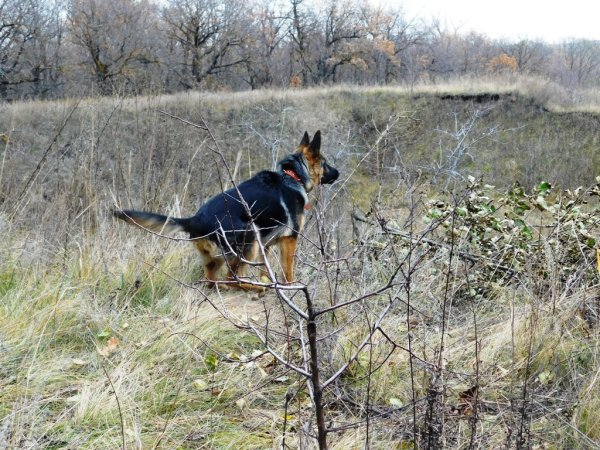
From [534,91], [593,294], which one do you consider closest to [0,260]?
[593,294]

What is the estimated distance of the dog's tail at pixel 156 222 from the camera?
3.90 metres

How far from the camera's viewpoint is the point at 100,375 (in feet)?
9.09

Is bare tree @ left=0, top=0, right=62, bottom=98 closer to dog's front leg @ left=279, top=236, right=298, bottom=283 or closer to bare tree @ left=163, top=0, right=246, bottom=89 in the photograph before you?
bare tree @ left=163, top=0, right=246, bottom=89

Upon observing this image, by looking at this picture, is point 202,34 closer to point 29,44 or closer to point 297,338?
point 29,44

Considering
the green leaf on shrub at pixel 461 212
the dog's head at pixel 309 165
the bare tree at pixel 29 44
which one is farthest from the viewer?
the bare tree at pixel 29 44

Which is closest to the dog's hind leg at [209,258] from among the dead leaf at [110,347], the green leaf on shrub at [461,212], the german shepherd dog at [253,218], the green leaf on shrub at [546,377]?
the german shepherd dog at [253,218]

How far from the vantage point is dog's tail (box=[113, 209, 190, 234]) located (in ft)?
12.8

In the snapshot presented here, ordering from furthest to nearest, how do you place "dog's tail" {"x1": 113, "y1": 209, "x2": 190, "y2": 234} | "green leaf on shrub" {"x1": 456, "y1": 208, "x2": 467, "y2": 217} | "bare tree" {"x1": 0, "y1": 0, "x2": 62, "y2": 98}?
"bare tree" {"x1": 0, "y1": 0, "x2": 62, "y2": 98} → "green leaf on shrub" {"x1": 456, "y1": 208, "x2": 467, "y2": 217} → "dog's tail" {"x1": 113, "y1": 209, "x2": 190, "y2": 234}

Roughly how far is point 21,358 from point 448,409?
2.14 metres

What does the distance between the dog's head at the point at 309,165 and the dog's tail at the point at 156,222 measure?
1.32 m

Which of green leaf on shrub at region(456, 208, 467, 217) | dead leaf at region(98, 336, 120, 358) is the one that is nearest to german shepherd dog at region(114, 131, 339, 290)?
dead leaf at region(98, 336, 120, 358)

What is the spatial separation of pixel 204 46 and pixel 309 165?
101ft

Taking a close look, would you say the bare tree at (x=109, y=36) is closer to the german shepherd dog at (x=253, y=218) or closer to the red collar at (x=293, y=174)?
the red collar at (x=293, y=174)

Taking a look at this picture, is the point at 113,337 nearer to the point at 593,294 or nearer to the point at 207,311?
the point at 207,311
